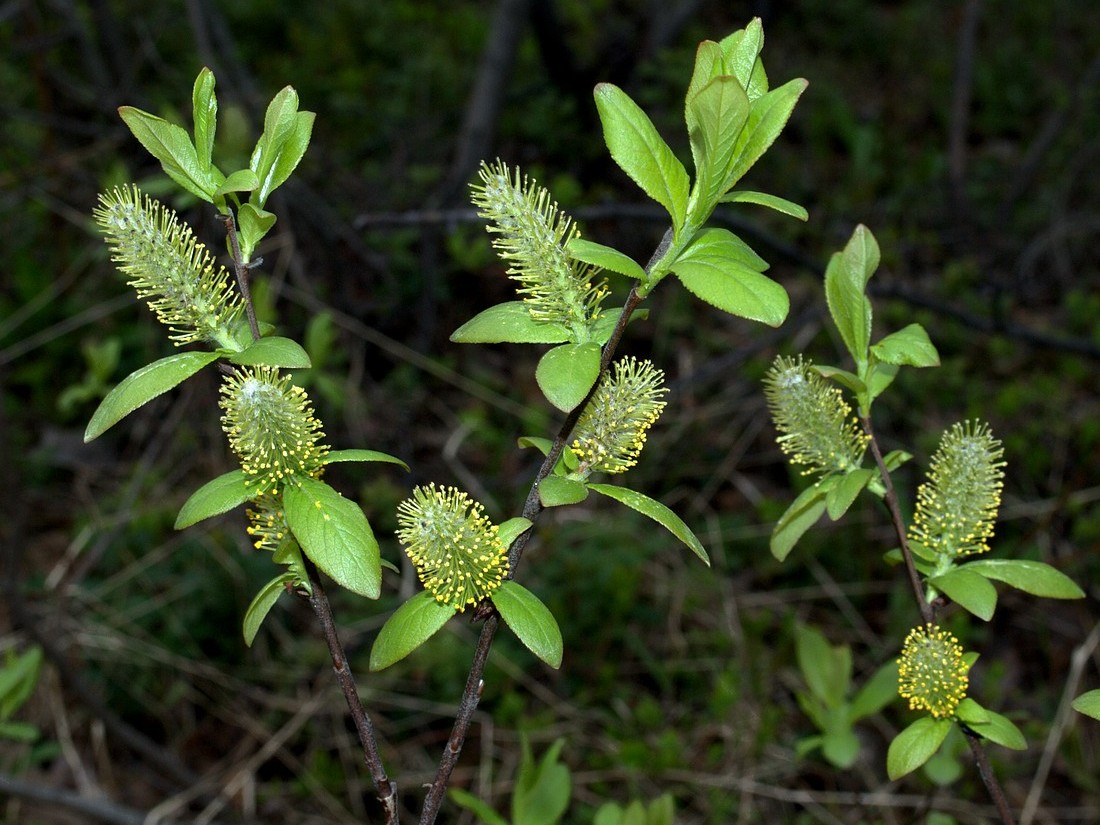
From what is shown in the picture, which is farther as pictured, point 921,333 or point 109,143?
point 109,143

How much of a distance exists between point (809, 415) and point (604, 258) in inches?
16.7

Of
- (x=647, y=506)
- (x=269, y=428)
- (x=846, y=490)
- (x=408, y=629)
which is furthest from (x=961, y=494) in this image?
(x=269, y=428)

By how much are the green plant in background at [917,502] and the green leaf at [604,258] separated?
31 centimetres

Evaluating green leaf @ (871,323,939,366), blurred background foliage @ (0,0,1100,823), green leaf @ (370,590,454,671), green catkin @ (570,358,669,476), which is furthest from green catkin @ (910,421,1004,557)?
blurred background foliage @ (0,0,1100,823)

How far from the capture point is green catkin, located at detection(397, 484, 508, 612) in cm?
108

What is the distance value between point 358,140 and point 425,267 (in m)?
2.00

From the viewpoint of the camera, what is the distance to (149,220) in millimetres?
1074

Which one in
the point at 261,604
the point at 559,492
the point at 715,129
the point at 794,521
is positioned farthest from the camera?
the point at 794,521

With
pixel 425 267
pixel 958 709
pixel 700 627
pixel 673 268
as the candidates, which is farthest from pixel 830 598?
pixel 673 268

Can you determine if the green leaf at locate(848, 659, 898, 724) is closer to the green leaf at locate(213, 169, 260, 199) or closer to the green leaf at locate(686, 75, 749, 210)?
the green leaf at locate(686, 75, 749, 210)

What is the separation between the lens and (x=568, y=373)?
Answer: 979 millimetres

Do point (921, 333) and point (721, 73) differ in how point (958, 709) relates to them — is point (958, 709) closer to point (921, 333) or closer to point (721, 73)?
point (921, 333)

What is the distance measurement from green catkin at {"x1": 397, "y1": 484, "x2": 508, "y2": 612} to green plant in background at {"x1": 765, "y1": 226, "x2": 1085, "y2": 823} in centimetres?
40

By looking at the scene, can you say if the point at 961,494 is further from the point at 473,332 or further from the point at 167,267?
the point at 167,267
